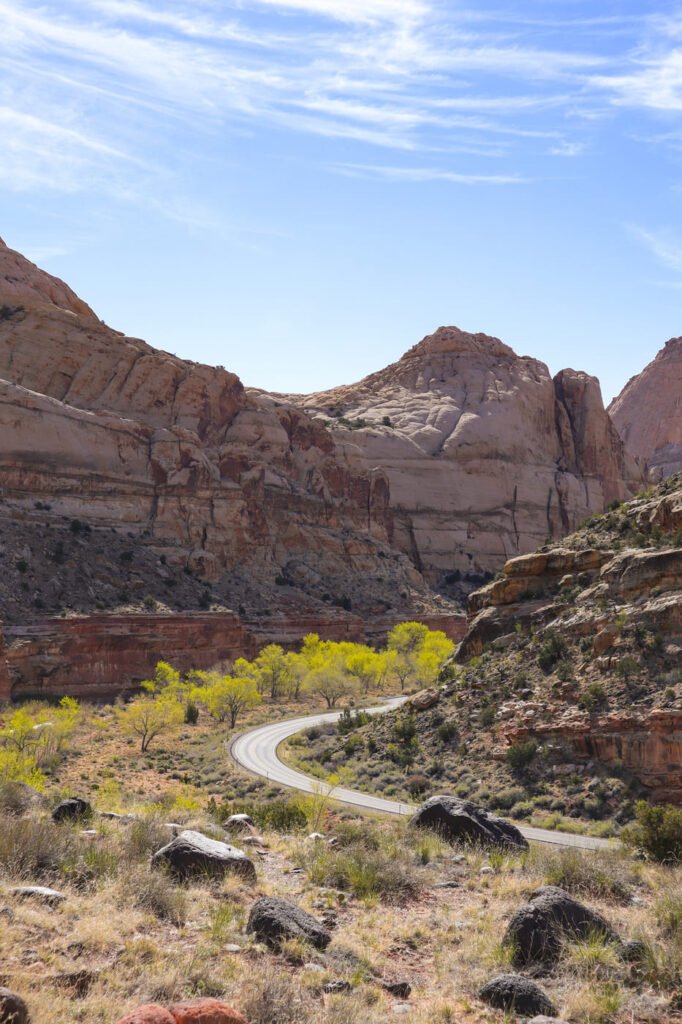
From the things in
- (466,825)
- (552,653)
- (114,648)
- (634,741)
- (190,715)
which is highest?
(552,653)

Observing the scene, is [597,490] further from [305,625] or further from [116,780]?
[116,780]

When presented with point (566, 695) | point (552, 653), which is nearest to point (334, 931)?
point (566, 695)

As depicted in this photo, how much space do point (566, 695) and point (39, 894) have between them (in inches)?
926

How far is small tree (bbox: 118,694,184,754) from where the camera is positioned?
5050 centimetres

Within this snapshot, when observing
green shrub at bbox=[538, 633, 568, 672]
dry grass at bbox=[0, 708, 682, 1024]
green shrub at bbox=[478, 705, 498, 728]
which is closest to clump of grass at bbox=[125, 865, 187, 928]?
dry grass at bbox=[0, 708, 682, 1024]

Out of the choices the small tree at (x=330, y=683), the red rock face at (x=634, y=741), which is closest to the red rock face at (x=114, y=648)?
the small tree at (x=330, y=683)

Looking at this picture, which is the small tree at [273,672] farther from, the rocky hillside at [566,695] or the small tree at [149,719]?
the rocky hillside at [566,695]

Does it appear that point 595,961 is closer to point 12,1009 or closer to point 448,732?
point 12,1009

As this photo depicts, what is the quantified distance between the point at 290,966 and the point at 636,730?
807 inches

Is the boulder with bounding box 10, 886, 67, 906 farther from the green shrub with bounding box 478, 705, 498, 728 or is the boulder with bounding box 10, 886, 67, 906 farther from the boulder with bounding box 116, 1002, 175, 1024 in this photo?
the green shrub with bounding box 478, 705, 498, 728

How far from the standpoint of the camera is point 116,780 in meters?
38.2

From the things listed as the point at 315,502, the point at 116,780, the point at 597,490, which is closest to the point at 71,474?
the point at 315,502

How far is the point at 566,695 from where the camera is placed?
104 feet

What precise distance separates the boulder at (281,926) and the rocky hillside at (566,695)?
17383mm
